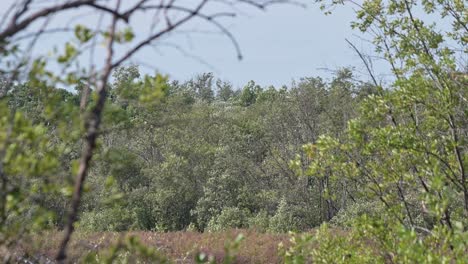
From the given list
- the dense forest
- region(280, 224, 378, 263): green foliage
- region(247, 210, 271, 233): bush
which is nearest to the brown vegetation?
the dense forest

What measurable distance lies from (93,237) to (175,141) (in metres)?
11.5

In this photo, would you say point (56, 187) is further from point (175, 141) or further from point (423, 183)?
point (175, 141)

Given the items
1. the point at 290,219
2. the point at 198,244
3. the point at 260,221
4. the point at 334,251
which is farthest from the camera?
the point at 260,221

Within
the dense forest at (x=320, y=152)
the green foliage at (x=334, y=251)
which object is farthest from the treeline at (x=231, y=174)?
the green foliage at (x=334, y=251)

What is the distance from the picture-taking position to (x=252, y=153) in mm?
28656

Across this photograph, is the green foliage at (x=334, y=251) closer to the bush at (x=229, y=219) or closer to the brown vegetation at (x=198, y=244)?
the brown vegetation at (x=198, y=244)

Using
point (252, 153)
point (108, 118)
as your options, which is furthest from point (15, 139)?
point (252, 153)

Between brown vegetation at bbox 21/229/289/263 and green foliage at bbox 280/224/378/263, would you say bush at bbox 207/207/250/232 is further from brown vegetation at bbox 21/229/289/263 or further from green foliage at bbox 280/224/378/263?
green foliage at bbox 280/224/378/263

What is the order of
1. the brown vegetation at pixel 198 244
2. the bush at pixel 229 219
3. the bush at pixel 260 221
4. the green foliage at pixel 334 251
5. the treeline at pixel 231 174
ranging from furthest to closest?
1. the treeline at pixel 231 174
2. the bush at pixel 229 219
3. the bush at pixel 260 221
4. the brown vegetation at pixel 198 244
5. the green foliage at pixel 334 251

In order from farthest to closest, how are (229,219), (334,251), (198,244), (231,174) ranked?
1. (231,174)
2. (229,219)
3. (198,244)
4. (334,251)

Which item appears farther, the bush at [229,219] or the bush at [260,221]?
the bush at [229,219]

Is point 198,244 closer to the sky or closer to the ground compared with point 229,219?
closer to the ground

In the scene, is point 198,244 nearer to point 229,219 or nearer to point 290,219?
point 290,219

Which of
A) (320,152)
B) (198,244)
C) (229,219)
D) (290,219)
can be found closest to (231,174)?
(229,219)
